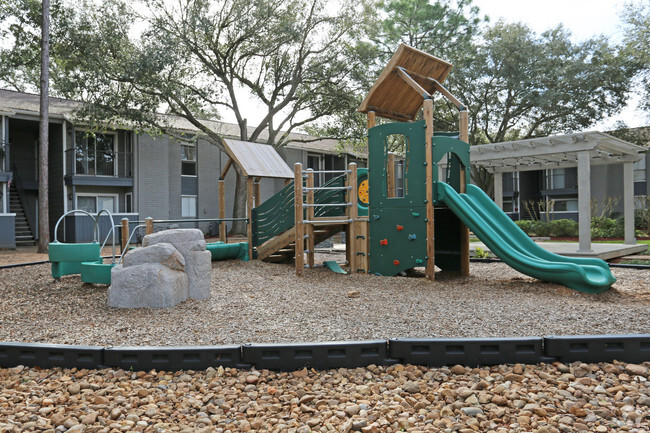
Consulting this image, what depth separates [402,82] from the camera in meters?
9.20

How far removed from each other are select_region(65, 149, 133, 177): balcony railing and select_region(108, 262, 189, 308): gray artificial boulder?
53.6 feet

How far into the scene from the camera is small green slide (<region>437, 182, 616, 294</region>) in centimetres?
644

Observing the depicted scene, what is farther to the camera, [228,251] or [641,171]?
[641,171]

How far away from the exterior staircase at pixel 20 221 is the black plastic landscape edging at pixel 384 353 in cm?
1940

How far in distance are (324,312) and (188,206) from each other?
20.7 metres

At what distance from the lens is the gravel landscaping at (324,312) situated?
416cm

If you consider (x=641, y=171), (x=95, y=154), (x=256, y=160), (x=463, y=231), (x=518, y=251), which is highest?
(x=95, y=154)

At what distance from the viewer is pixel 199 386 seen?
316 centimetres

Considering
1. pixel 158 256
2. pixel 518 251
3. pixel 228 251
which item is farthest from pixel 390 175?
pixel 158 256

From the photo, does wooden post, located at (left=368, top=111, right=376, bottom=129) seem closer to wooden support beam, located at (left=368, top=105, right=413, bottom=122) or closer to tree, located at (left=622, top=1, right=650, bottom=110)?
wooden support beam, located at (left=368, top=105, right=413, bottom=122)

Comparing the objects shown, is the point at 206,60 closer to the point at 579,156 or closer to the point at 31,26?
the point at 31,26

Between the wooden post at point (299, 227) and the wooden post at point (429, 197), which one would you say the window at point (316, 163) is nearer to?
the wooden post at point (299, 227)

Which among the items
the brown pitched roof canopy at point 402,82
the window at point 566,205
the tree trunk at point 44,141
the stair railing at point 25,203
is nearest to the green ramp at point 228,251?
the brown pitched roof canopy at point 402,82

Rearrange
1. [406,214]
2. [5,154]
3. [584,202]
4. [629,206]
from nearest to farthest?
[406,214] → [584,202] → [629,206] → [5,154]
